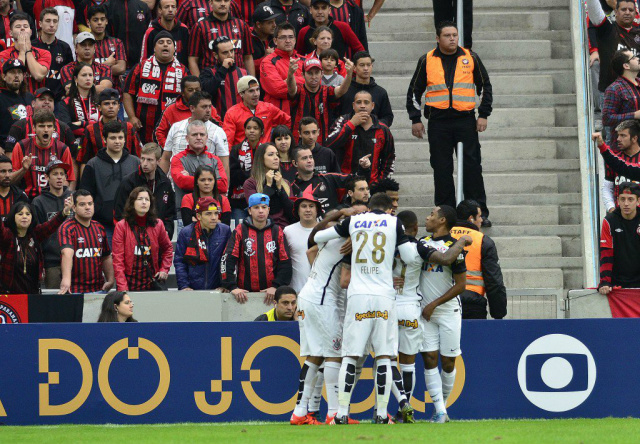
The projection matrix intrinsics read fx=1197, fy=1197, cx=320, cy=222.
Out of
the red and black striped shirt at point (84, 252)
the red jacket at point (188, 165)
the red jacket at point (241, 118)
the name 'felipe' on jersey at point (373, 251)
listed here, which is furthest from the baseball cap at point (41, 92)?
the name 'felipe' on jersey at point (373, 251)

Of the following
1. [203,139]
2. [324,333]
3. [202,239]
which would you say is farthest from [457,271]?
[203,139]

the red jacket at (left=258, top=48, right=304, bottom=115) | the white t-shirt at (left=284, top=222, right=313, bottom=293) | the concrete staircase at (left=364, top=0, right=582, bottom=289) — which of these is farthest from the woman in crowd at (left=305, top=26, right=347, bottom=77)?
the white t-shirt at (left=284, top=222, right=313, bottom=293)

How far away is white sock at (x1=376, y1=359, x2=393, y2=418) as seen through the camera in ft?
34.2

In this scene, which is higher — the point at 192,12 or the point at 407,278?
the point at 192,12

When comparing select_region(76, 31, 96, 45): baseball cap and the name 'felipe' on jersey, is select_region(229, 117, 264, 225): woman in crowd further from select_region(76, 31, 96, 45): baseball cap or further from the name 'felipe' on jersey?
the name 'felipe' on jersey

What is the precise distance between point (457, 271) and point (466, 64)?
4.91m

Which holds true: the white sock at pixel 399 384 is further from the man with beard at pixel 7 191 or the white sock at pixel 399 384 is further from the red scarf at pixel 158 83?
the red scarf at pixel 158 83

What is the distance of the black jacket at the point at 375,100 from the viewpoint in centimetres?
1575

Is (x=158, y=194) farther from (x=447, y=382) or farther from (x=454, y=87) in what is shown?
(x=447, y=382)

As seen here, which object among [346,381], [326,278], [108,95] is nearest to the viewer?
[346,381]

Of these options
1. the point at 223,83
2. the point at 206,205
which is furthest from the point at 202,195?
the point at 223,83

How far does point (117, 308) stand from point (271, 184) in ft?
8.84

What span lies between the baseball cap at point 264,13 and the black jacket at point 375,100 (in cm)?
199

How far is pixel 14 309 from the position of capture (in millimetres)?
12711
